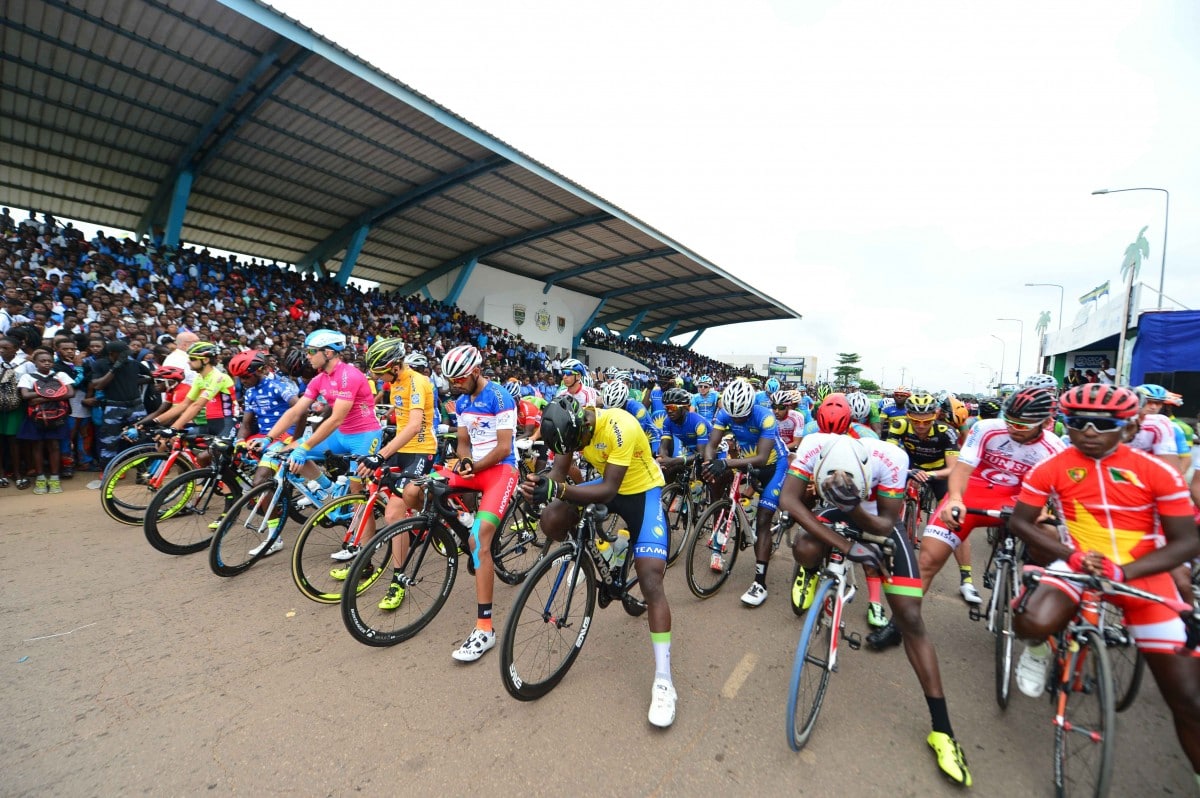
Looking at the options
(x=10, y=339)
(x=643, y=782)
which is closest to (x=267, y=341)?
(x=10, y=339)

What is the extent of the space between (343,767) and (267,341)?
14098mm

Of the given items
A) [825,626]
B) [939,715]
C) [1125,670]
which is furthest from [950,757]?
[1125,670]

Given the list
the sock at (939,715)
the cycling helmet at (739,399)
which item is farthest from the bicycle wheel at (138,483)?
the sock at (939,715)

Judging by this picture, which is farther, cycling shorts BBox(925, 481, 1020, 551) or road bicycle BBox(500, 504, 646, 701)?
cycling shorts BBox(925, 481, 1020, 551)

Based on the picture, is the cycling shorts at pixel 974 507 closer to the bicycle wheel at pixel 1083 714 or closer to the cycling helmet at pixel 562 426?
the bicycle wheel at pixel 1083 714

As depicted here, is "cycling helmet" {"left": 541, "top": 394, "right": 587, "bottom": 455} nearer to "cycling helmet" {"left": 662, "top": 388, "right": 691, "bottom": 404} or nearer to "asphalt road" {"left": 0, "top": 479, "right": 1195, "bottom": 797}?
"asphalt road" {"left": 0, "top": 479, "right": 1195, "bottom": 797}

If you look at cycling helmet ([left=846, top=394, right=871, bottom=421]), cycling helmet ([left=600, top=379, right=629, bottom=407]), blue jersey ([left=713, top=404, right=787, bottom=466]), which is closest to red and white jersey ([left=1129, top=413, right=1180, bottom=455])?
cycling helmet ([left=846, top=394, right=871, bottom=421])

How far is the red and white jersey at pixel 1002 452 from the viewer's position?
3.95m

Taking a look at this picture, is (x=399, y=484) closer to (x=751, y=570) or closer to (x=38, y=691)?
(x=38, y=691)

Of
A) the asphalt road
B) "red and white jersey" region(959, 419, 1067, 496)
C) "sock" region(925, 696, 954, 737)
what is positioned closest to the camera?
the asphalt road

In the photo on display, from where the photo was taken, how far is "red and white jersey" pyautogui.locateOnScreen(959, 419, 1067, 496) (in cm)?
395

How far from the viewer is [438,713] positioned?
9.64 feet

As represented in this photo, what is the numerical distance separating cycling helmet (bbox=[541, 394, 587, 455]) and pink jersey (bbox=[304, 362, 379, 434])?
262 centimetres

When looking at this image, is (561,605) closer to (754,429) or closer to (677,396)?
(754,429)
